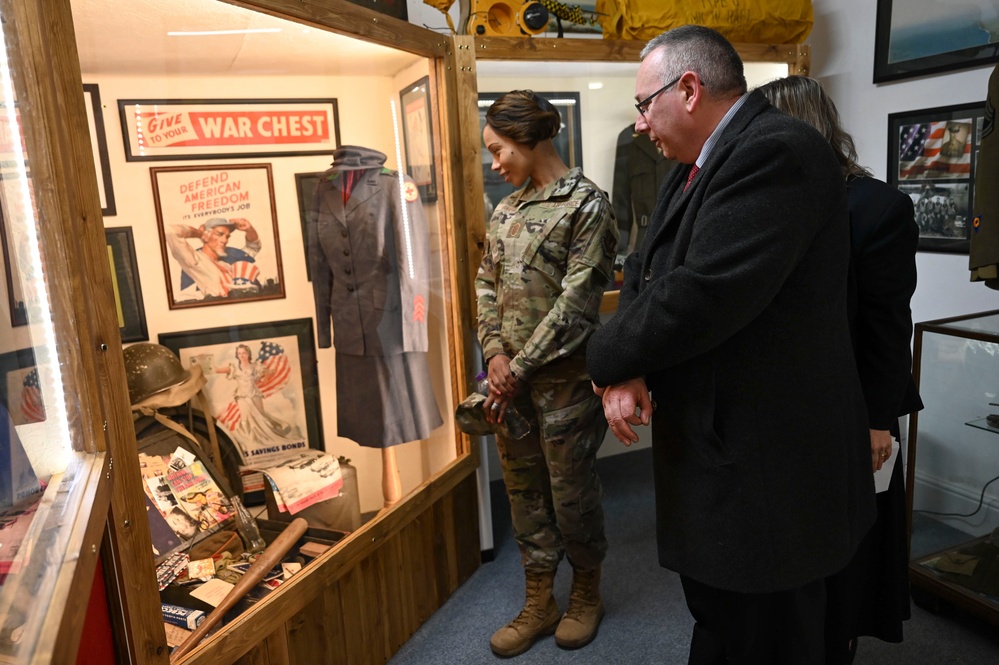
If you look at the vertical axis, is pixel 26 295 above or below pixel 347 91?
below

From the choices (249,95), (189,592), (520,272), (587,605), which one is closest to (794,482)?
(520,272)

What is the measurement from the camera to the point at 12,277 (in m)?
0.99

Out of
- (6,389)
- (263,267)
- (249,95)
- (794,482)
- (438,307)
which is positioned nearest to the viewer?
(6,389)

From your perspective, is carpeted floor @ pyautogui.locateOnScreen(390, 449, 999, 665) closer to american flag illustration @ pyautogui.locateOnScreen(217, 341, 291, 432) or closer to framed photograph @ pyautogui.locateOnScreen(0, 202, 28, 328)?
american flag illustration @ pyautogui.locateOnScreen(217, 341, 291, 432)

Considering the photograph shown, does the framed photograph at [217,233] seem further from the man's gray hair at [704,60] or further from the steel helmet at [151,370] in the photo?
the man's gray hair at [704,60]

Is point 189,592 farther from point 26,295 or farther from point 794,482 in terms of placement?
point 794,482

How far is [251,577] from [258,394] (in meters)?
0.54

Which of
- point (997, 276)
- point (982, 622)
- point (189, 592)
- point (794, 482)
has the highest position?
point (997, 276)

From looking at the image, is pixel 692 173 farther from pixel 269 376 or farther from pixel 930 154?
pixel 930 154

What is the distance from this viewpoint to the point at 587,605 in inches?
94.0

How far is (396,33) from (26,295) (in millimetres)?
1507

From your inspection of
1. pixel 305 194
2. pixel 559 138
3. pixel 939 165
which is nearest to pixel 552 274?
pixel 305 194

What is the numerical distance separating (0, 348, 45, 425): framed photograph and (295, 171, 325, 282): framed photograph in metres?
1.21

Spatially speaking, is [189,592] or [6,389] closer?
[6,389]
